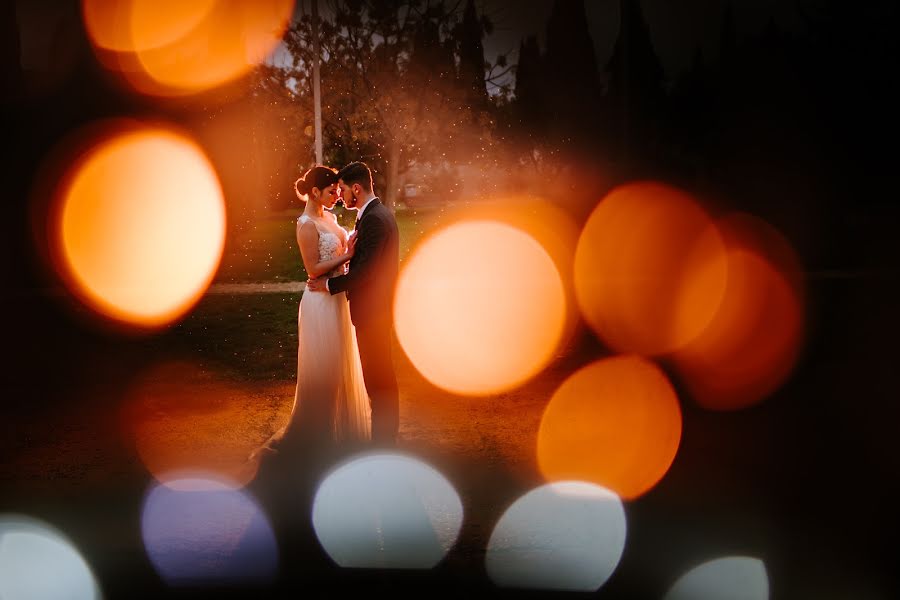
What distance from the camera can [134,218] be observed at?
23609 millimetres

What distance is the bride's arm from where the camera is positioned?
6895 millimetres

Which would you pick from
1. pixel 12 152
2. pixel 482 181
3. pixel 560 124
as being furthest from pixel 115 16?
pixel 482 181

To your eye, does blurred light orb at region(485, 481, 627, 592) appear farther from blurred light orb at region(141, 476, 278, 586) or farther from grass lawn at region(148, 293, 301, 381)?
grass lawn at region(148, 293, 301, 381)

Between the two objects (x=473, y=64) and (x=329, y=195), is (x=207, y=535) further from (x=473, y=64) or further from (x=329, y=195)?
(x=473, y=64)

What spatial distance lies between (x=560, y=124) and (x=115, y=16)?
49.2 m

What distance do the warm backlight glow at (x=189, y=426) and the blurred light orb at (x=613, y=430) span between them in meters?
2.46

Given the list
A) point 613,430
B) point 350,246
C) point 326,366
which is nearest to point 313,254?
point 350,246

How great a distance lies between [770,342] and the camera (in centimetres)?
1229

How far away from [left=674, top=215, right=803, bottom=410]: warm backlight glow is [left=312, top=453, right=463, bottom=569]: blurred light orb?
3.77m

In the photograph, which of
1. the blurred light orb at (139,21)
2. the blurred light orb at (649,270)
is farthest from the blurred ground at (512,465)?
the blurred light orb at (139,21)

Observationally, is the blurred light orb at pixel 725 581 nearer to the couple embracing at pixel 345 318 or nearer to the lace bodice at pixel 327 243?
the couple embracing at pixel 345 318

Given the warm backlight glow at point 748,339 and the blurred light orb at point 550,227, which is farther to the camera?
the blurred light orb at point 550,227

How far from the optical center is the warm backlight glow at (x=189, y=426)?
21.9 feet

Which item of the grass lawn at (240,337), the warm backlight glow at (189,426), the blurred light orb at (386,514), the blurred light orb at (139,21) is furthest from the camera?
the blurred light orb at (139,21)
